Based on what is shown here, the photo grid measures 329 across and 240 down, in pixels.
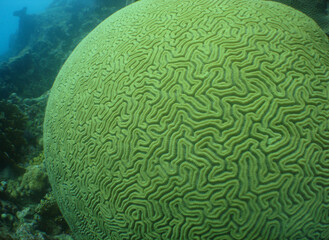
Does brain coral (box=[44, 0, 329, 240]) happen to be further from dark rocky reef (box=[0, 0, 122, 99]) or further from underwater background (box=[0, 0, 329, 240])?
dark rocky reef (box=[0, 0, 122, 99])

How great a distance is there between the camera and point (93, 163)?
2.13 meters

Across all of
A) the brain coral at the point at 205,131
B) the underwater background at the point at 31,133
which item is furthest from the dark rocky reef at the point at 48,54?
the brain coral at the point at 205,131

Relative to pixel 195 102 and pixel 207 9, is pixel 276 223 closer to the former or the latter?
pixel 195 102

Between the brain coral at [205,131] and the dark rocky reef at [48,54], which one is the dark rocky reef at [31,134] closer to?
the dark rocky reef at [48,54]

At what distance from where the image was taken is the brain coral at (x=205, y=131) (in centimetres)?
169

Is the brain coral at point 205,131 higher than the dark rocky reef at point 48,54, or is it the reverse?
the dark rocky reef at point 48,54

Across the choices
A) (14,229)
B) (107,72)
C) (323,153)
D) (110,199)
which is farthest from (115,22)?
(14,229)

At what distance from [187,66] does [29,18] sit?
19529 millimetres

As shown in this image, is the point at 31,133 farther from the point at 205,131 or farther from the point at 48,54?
the point at 48,54

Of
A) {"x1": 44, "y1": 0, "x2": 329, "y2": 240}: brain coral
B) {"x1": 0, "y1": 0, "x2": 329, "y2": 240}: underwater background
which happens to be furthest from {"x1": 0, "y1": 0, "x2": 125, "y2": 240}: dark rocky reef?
{"x1": 44, "y1": 0, "x2": 329, "y2": 240}: brain coral

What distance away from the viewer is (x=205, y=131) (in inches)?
70.4

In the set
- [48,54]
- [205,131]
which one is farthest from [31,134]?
[48,54]

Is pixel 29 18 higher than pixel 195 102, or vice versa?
pixel 29 18

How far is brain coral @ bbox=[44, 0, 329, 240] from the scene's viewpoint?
5.53ft
